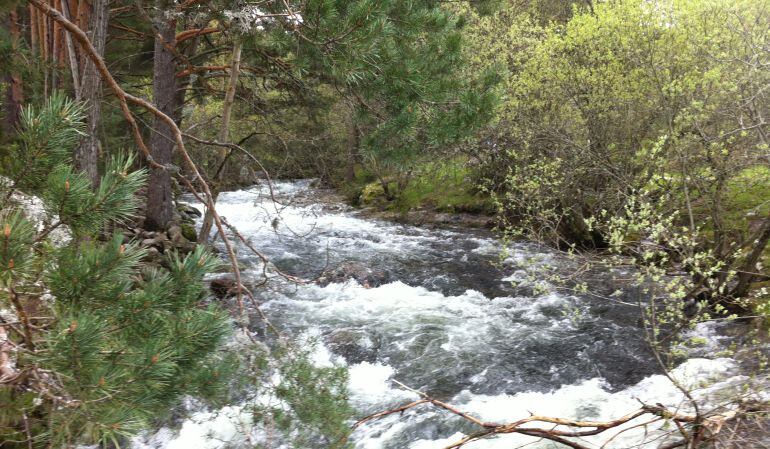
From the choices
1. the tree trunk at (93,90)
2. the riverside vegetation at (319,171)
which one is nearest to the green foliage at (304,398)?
the riverside vegetation at (319,171)

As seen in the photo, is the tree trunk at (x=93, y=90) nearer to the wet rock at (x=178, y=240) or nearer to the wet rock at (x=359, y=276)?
the wet rock at (x=178, y=240)

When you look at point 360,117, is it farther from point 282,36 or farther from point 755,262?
point 755,262

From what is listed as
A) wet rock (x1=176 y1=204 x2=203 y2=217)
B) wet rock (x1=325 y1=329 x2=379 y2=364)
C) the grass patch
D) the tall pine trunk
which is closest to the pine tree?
the tall pine trunk

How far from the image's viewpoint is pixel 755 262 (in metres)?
7.32

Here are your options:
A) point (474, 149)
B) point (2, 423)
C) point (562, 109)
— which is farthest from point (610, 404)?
point (474, 149)

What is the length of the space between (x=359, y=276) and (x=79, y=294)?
9.06m

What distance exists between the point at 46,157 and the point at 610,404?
604cm

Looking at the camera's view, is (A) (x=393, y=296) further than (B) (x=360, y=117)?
Yes

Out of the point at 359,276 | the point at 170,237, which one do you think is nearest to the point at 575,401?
the point at 359,276

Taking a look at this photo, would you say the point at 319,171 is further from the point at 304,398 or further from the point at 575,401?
the point at 304,398

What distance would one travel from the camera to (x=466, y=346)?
7.75 meters

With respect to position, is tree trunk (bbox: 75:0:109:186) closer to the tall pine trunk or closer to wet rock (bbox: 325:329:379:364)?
the tall pine trunk

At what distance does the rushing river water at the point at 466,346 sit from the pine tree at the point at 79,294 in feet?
5.81

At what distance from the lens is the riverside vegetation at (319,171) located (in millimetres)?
1893
